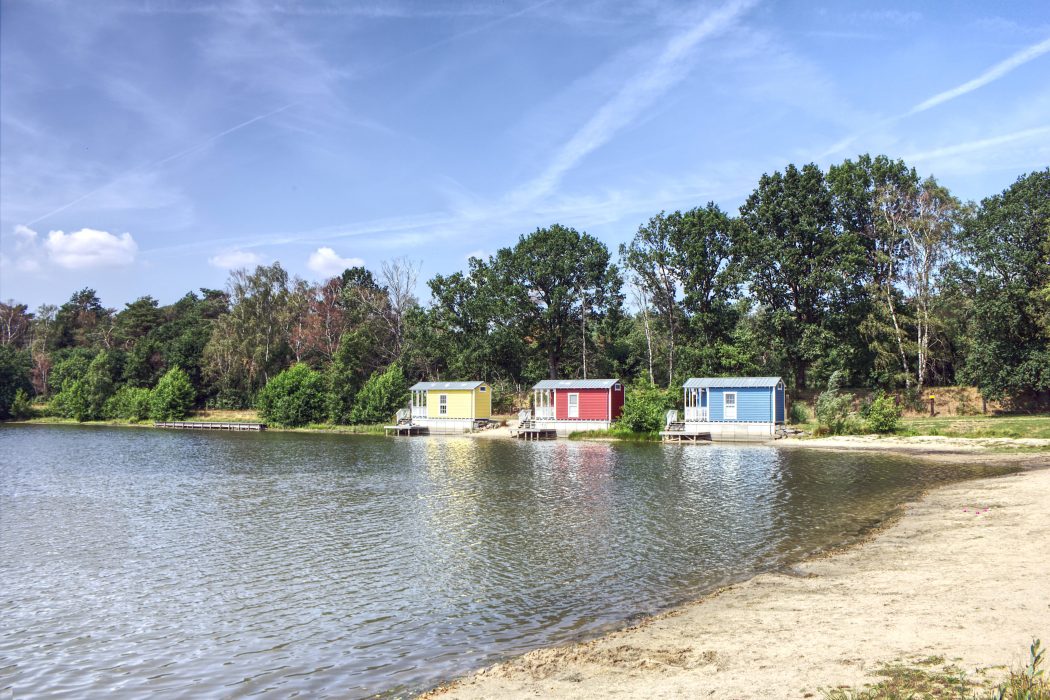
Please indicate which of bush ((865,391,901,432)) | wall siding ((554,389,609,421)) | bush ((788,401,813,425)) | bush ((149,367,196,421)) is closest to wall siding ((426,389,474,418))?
wall siding ((554,389,609,421))

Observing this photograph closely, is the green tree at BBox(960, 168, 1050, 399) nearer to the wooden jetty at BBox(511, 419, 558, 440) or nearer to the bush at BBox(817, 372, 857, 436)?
the bush at BBox(817, 372, 857, 436)

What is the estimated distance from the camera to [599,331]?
58906 millimetres

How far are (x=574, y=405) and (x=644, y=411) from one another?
5933 mm

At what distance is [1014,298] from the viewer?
1639 inches

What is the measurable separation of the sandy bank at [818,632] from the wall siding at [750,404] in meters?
29.7

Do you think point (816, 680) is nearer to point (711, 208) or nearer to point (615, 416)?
point (615, 416)

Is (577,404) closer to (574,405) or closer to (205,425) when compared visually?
(574,405)

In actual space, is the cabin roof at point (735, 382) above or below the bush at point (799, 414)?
above

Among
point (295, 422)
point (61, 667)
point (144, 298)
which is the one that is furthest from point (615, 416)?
point (144, 298)

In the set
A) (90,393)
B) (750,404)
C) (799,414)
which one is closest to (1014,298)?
(799,414)

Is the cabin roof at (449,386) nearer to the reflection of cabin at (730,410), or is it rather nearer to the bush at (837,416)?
the reflection of cabin at (730,410)

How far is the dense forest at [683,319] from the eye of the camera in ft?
143

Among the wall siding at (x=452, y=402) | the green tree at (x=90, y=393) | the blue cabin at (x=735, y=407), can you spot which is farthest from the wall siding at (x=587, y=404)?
the green tree at (x=90, y=393)

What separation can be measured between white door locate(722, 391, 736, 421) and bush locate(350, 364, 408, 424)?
2838 cm
